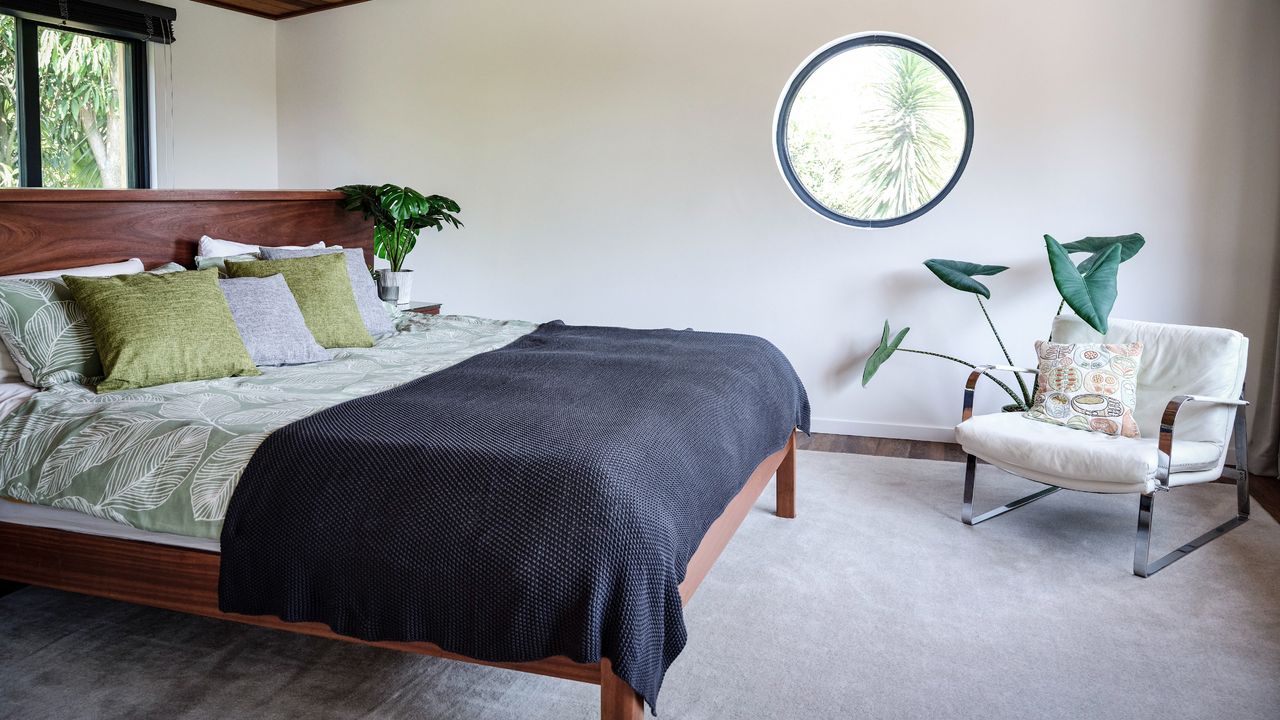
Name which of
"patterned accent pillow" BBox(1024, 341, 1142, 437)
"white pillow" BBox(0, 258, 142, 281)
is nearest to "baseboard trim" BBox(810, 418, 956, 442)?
"patterned accent pillow" BBox(1024, 341, 1142, 437)

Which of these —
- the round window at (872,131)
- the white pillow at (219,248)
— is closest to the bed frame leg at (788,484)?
the round window at (872,131)

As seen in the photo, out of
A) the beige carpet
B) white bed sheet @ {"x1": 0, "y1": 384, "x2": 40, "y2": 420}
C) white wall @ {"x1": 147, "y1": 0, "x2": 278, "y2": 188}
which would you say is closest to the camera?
the beige carpet

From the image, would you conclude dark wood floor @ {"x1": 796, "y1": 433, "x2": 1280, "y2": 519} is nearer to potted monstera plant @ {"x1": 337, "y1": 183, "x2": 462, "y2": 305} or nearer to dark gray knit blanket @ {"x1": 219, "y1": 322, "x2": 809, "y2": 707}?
potted monstera plant @ {"x1": 337, "y1": 183, "x2": 462, "y2": 305}

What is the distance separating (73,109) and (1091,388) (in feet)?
16.9

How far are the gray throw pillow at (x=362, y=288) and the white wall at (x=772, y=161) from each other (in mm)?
1723

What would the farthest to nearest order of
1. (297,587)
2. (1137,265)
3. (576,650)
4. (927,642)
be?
1. (1137,265)
2. (927,642)
3. (297,587)
4. (576,650)

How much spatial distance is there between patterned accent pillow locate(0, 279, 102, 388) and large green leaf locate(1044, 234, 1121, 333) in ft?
11.7

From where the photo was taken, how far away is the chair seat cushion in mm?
3279

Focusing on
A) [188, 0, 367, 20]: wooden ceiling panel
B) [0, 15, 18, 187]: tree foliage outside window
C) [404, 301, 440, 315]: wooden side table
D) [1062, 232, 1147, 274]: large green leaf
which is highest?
[188, 0, 367, 20]: wooden ceiling panel

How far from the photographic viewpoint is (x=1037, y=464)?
3.46 m

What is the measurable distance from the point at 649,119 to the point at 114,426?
11.6 ft

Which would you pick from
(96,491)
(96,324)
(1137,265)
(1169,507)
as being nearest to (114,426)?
(96,491)

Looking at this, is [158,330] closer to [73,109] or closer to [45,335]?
[45,335]

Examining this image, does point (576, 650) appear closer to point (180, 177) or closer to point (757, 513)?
point (757, 513)
